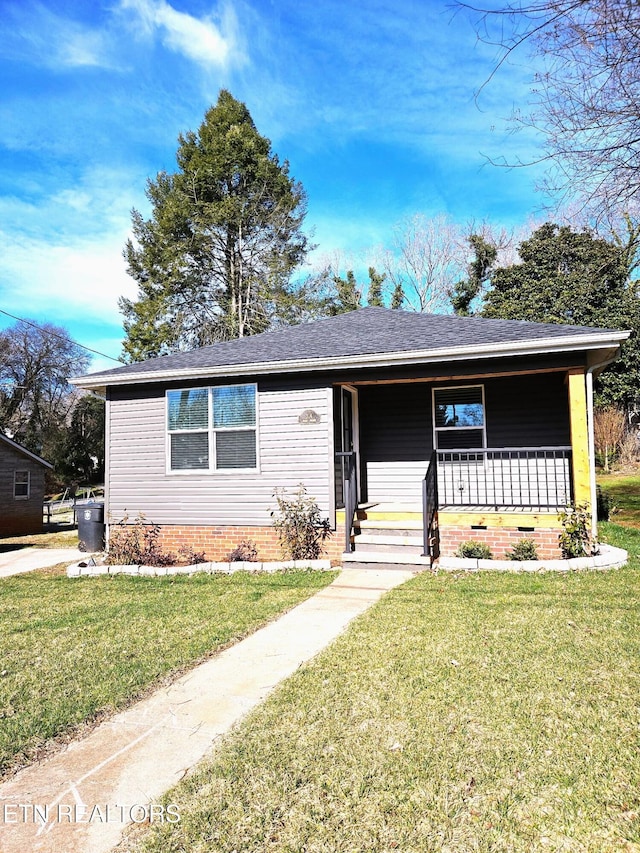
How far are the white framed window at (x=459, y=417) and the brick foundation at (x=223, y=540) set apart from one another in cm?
268

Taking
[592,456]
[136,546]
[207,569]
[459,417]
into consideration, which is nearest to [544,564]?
A: [592,456]

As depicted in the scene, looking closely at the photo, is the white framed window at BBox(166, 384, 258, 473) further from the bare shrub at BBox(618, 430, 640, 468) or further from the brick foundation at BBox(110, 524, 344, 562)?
the bare shrub at BBox(618, 430, 640, 468)

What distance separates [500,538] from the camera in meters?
7.83

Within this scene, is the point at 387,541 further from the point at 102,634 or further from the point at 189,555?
the point at 102,634

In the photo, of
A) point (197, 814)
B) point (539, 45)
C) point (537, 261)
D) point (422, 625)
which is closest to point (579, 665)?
point (422, 625)

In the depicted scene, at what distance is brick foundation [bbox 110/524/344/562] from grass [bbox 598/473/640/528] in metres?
6.66

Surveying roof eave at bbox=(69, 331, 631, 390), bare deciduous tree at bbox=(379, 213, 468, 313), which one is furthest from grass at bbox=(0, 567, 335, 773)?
bare deciduous tree at bbox=(379, 213, 468, 313)

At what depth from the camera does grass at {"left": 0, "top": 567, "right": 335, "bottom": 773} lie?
139 inches

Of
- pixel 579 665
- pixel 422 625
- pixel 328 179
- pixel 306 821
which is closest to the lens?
pixel 306 821

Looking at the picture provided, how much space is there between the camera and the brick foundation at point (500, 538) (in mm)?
7578

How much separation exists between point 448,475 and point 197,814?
25.3 ft

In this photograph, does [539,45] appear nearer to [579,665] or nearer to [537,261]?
[579,665]

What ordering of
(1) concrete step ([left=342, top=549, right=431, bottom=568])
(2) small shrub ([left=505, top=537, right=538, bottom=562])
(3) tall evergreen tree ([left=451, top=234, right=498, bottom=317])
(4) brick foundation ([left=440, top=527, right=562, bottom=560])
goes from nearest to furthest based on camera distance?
1. (2) small shrub ([left=505, top=537, right=538, bottom=562])
2. (4) brick foundation ([left=440, top=527, right=562, bottom=560])
3. (1) concrete step ([left=342, top=549, right=431, bottom=568])
4. (3) tall evergreen tree ([left=451, top=234, right=498, bottom=317])

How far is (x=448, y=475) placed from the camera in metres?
9.54
